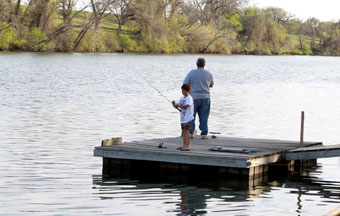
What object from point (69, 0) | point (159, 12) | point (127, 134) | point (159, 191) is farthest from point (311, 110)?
point (159, 12)

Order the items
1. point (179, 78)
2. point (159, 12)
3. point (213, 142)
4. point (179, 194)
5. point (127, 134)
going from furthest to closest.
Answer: point (159, 12), point (179, 78), point (127, 134), point (213, 142), point (179, 194)

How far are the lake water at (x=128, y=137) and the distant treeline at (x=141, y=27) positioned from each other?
42205mm

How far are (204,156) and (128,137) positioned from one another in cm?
584

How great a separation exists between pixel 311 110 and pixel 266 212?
1659 centimetres

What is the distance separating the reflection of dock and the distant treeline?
222 feet

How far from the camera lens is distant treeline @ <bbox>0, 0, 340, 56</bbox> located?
3142 inches

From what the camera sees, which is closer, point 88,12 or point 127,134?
point 127,134

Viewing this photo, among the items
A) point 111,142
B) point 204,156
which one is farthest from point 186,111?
point 111,142

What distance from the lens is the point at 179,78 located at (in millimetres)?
43469

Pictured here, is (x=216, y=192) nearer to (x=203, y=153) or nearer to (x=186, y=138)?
(x=203, y=153)

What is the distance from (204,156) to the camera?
11.1 metres

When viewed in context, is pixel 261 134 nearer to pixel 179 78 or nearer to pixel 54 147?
pixel 54 147

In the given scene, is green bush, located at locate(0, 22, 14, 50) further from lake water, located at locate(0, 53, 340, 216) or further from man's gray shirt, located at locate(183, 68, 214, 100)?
man's gray shirt, located at locate(183, 68, 214, 100)

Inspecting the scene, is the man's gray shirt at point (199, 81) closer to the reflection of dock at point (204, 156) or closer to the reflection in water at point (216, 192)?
the reflection of dock at point (204, 156)
